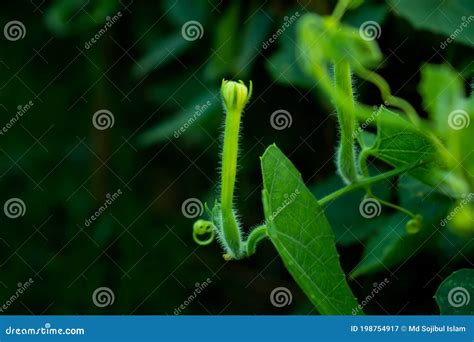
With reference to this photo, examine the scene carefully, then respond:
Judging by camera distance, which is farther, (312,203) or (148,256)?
(148,256)

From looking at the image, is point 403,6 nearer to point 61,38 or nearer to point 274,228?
point 274,228

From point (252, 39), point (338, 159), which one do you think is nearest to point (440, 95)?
point (338, 159)

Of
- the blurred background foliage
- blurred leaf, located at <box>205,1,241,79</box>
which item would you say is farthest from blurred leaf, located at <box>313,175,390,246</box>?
blurred leaf, located at <box>205,1,241,79</box>

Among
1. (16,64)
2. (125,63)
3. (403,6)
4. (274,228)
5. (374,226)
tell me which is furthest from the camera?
(16,64)

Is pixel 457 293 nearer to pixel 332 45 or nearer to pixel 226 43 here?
pixel 332 45

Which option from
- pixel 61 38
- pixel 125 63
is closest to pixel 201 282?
pixel 125 63

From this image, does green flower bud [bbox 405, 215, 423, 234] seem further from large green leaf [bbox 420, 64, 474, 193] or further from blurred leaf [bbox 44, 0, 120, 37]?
blurred leaf [bbox 44, 0, 120, 37]
